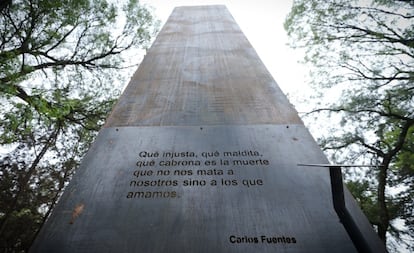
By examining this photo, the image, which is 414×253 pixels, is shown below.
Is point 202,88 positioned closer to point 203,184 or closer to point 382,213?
point 203,184

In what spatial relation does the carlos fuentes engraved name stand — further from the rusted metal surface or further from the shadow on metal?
the rusted metal surface

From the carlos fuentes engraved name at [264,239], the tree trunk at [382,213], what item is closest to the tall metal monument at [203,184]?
the carlos fuentes engraved name at [264,239]

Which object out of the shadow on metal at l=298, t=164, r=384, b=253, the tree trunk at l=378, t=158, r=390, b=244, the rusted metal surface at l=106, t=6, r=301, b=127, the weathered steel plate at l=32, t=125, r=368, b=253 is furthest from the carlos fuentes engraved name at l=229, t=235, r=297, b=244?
the tree trunk at l=378, t=158, r=390, b=244

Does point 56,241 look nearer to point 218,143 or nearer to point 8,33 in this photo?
point 218,143

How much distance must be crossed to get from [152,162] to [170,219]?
719mm

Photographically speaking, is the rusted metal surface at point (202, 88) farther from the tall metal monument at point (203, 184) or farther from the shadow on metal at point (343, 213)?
the shadow on metal at point (343, 213)

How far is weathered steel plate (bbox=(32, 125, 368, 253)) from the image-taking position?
1.74 metres

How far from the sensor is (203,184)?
2193 millimetres

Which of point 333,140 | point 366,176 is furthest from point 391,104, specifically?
point 366,176

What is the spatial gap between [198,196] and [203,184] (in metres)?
0.14

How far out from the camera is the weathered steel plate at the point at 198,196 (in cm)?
174

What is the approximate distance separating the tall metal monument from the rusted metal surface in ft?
0.09

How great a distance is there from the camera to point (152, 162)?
2426 millimetres

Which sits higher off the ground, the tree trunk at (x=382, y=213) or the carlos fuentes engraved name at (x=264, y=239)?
the carlos fuentes engraved name at (x=264, y=239)
